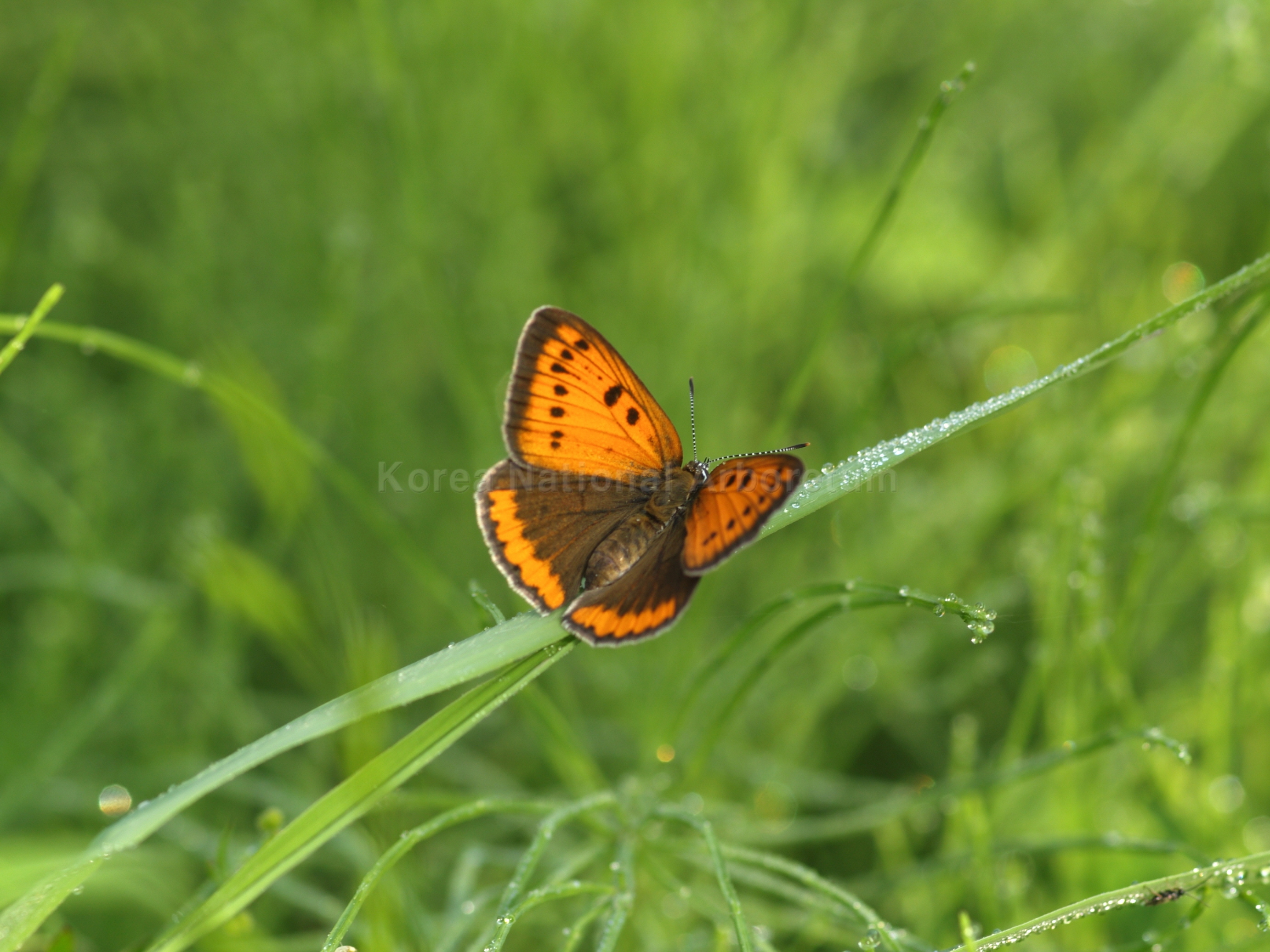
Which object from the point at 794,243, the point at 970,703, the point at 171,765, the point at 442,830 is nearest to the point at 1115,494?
the point at 970,703

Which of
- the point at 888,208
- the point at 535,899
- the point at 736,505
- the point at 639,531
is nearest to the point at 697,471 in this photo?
the point at 639,531

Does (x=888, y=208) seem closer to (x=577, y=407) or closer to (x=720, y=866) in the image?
(x=577, y=407)

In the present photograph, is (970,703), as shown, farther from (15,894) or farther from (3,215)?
(3,215)

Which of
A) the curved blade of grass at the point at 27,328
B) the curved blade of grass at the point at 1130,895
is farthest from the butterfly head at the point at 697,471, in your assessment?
the curved blade of grass at the point at 27,328

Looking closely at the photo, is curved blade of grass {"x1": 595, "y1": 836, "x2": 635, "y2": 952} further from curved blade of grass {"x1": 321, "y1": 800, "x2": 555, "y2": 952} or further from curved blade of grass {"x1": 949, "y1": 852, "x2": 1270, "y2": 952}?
curved blade of grass {"x1": 949, "y1": 852, "x2": 1270, "y2": 952}

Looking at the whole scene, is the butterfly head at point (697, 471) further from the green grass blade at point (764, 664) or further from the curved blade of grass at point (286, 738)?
the curved blade of grass at point (286, 738)

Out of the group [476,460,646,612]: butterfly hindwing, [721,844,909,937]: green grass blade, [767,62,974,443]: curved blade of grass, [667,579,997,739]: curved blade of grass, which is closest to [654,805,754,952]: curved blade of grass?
[721,844,909,937]: green grass blade
